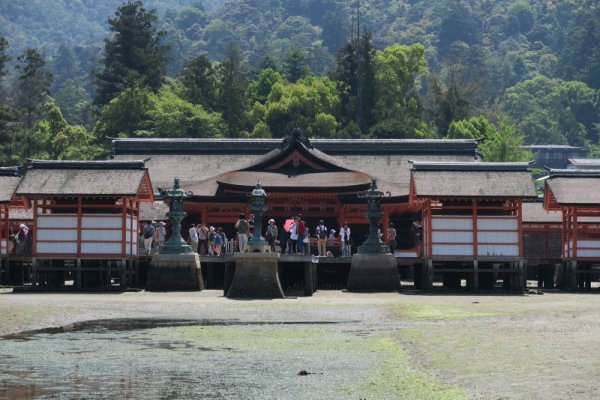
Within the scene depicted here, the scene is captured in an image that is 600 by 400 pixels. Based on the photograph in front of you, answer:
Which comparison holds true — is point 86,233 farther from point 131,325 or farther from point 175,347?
point 175,347

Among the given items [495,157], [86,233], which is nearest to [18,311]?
[86,233]

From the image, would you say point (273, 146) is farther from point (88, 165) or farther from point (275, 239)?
point (88, 165)

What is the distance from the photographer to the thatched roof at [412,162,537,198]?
161 ft

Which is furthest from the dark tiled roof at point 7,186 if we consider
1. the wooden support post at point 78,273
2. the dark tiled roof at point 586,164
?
the dark tiled roof at point 586,164

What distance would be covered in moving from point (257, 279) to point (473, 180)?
1143cm

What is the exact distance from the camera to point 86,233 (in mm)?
49438

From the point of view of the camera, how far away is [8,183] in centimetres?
5253

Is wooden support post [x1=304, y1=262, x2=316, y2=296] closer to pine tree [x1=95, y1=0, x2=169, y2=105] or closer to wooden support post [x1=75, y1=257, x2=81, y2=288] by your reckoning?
wooden support post [x1=75, y1=257, x2=81, y2=288]

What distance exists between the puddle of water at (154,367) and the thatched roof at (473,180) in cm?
2122

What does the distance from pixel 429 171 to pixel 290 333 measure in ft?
73.6

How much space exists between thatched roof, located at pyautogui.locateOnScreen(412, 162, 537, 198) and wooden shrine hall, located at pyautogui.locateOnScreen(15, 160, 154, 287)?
10.8 metres

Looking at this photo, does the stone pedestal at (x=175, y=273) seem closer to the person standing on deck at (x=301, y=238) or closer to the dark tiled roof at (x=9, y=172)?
the person standing on deck at (x=301, y=238)

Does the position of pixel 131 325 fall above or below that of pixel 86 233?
below

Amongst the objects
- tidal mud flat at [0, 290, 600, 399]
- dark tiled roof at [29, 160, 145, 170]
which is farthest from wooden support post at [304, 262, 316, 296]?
dark tiled roof at [29, 160, 145, 170]
